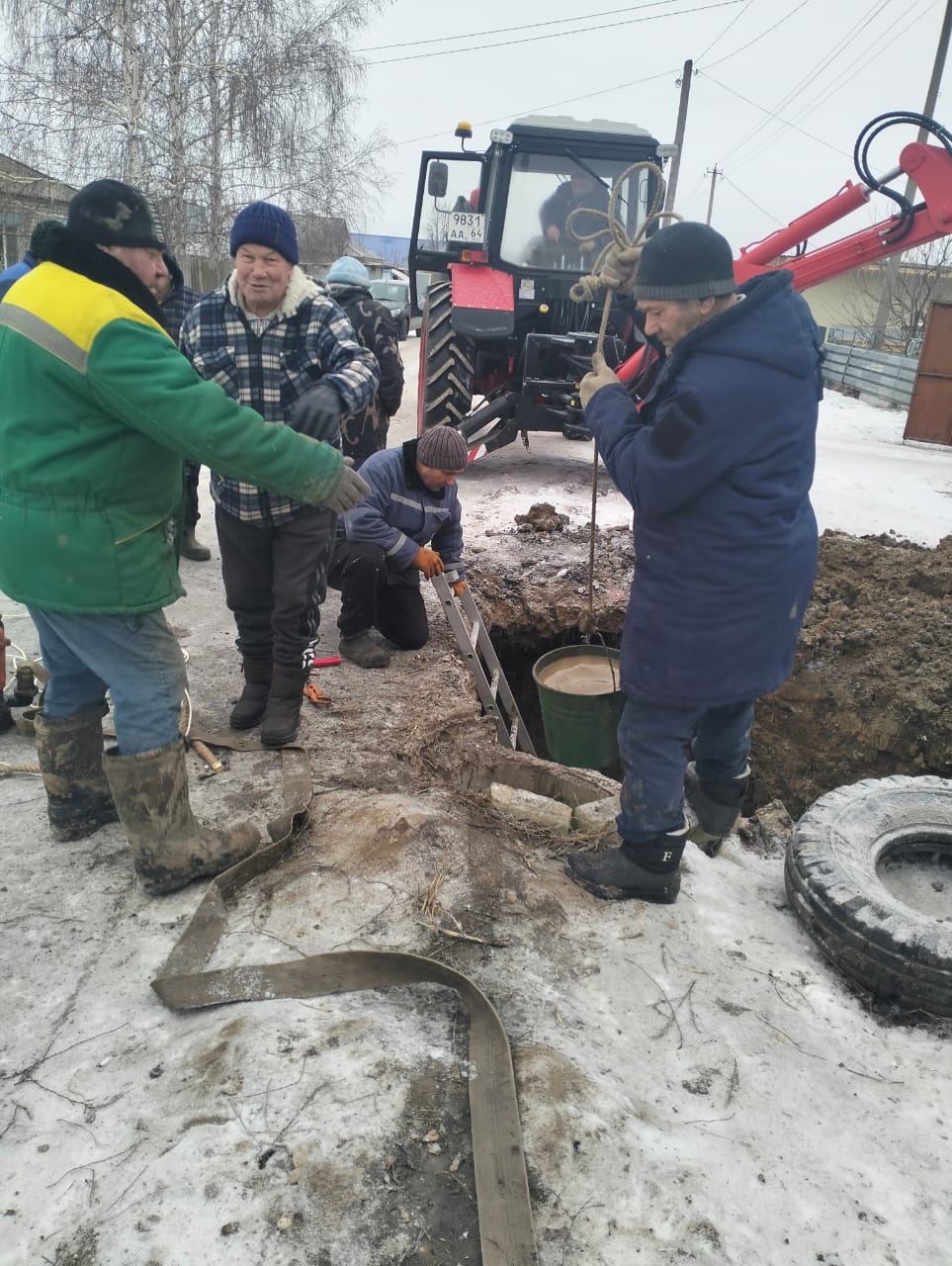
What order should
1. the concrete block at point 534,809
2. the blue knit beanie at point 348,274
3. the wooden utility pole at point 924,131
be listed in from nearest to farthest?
the concrete block at point 534,809 < the blue knit beanie at point 348,274 < the wooden utility pole at point 924,131

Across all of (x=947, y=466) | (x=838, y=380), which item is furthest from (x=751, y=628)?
(x=838, y=380)

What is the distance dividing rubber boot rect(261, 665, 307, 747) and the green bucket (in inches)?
43.4

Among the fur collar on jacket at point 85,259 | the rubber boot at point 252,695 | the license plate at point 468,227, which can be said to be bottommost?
the rubber boot at point 252,695

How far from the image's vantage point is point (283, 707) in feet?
10.8

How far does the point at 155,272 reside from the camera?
2.20m

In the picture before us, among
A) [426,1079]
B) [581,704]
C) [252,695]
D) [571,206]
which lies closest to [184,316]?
[252,695]

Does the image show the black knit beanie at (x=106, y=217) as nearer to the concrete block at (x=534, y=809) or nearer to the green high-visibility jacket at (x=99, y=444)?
the green high-visibility jacket at (x=99, y=444)

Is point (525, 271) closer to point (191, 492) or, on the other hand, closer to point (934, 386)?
point (191, 492)

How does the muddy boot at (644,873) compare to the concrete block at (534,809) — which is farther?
the concrete block at (534,809)

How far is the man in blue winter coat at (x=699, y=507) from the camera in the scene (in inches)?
80.7

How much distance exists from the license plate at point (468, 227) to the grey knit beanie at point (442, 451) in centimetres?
472

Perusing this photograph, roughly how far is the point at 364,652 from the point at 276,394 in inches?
57.0

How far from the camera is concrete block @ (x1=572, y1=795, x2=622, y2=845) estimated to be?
9.29ft

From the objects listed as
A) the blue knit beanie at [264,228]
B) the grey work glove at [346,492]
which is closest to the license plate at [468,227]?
the blue knit beanie at [264,228]
